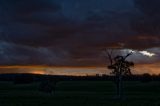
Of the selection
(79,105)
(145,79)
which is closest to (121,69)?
(79,105)

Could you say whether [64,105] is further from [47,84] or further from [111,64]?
[47,84]

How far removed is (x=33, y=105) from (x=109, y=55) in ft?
117

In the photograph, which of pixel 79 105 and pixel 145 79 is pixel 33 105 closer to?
pixel 79 105

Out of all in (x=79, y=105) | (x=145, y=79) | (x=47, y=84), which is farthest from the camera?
(x=145, y=79)

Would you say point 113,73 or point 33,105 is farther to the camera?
point 113,73

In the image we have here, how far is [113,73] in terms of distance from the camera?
99562 mm

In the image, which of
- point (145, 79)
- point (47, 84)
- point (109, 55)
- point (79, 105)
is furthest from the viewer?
point (145, 79)

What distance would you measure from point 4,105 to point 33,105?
4.39 meters

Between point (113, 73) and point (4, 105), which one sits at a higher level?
point (113, 73)

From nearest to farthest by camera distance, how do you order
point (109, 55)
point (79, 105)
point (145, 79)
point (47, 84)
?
point (79, 105) → point (109, 55) → point (47, 84) → point (145, 79)

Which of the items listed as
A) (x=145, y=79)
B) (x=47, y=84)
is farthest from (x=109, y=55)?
(x=145, y=79)

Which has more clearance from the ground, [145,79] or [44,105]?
[145,79]

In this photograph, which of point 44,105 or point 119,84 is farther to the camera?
point 119,84

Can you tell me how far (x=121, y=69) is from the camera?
98125 millimetres
